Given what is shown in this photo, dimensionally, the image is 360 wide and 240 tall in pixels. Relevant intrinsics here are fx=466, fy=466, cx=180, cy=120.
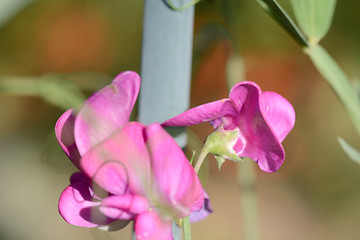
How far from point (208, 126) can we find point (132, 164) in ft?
4.48

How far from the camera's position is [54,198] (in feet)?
5.07

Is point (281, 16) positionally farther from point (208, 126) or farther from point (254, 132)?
point (208, 126)

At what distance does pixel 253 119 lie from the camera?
320mm

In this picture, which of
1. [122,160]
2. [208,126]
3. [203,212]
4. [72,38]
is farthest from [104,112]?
[72,38]

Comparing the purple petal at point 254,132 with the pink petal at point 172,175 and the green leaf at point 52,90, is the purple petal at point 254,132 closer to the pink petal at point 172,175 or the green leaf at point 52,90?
the pink petal at point 172,175

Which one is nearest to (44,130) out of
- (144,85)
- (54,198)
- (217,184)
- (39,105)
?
(39,105)

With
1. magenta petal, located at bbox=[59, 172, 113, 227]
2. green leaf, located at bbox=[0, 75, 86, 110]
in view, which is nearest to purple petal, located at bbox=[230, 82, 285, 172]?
magenta petal, located at bbox=[59, 172, 113, 227]

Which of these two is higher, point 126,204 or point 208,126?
point 208,126

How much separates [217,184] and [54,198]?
56cm

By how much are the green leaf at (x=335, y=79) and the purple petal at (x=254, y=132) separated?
0.40ft

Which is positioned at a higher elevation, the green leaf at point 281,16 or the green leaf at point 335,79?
the green leaf at point 281,16

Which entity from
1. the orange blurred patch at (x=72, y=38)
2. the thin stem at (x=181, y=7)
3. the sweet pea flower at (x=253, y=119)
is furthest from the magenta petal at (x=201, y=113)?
the orange blurred patch at (x=72, y=38)

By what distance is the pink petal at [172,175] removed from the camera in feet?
0.88

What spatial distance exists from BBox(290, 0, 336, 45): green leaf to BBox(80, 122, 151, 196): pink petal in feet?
0.67
